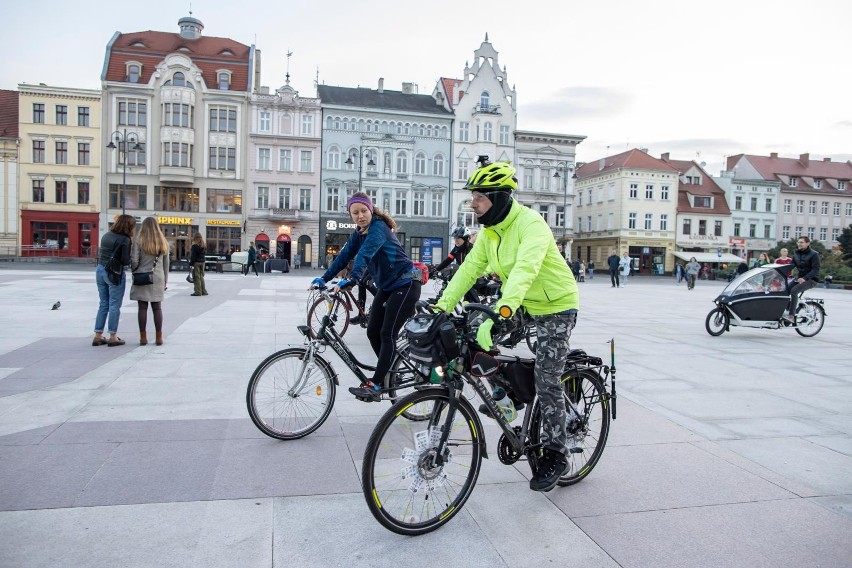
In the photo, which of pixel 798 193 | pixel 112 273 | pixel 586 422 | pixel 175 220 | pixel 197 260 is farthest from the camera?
pixel 798 193

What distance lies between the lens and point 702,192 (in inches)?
2628

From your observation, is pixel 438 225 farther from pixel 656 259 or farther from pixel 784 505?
pixel 784 505

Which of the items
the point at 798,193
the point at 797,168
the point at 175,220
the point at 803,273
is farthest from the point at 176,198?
the point at 797,168

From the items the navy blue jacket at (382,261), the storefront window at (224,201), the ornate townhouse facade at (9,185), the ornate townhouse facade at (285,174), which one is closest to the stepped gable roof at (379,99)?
the ornate townhouse facade at (285,174)

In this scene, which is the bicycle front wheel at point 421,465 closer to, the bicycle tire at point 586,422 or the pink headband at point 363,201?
the bicycle tire at point 586,422

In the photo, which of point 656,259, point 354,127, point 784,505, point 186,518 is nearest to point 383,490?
point 186,518

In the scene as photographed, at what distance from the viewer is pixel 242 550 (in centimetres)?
300

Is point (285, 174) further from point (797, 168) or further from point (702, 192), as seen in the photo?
point (797, 168)

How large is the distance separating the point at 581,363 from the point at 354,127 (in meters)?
50.6

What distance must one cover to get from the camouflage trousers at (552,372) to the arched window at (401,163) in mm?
→ 51021

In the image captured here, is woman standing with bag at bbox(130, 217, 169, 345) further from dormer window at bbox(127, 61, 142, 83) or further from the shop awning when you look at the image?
the shop awning

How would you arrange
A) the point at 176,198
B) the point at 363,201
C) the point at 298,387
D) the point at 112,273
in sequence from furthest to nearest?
the point at 176,198
the point at 112,273
the point at 363,201
the point at 298,387

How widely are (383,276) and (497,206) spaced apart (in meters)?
2.12

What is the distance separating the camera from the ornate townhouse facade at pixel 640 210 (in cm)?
6266
